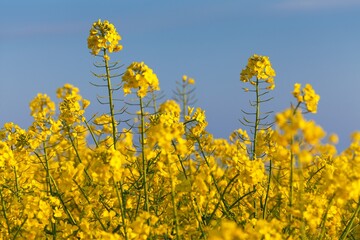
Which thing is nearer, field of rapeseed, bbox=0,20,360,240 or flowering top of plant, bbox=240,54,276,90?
field of rapeseed, bbox=0,20,360,240

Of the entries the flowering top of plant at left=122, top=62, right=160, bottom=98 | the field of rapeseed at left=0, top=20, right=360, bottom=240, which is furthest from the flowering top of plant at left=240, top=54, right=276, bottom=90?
the flowering top of plant at left=122, top=62, right=160, bottom=98

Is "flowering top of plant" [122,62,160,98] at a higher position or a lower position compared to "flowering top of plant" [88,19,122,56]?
lower

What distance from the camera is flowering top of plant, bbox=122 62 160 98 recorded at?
4.02 metres

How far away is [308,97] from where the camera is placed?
337 centimetres

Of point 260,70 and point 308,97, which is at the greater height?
point 260,70

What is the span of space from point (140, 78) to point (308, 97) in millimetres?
1215

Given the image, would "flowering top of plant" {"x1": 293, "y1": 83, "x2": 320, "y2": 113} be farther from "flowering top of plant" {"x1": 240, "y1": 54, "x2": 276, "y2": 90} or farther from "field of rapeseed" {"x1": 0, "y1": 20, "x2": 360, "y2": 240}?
"flowering top of plant" {"x1": 240, "y1": 54, "x2": 276, "y2": 90}

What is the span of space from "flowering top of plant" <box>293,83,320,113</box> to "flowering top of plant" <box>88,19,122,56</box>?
1675mm

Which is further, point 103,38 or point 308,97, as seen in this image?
point 103,38

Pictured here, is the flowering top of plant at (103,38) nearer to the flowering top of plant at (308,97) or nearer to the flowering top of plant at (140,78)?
the flowering top of plant at (140,78)

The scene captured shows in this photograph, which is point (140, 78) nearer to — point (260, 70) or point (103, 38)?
point (103, 38)

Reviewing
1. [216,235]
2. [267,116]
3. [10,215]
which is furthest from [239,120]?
[216,235]

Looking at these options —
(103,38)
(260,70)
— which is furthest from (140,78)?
(260,70)

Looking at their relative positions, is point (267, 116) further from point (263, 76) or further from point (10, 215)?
point (10, 215)
